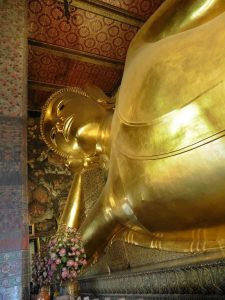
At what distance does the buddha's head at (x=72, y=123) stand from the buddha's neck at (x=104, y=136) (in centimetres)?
3

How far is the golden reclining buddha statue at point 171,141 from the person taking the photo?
4.61 feet

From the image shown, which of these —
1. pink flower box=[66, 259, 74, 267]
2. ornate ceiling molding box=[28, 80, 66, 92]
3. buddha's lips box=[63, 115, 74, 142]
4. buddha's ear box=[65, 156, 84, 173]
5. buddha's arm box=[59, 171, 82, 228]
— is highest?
ornate ceiling molding box=[28, 80, 66, 92]

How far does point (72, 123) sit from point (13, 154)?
3.07 feet

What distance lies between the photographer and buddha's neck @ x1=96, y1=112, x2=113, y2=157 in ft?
8.77

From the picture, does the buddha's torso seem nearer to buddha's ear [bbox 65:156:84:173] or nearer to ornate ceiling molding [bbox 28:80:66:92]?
buddha's ear [bbox 65:156:84:173]

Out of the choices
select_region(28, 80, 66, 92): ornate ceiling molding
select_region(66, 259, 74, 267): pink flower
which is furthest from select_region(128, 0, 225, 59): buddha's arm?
select_region(28, 80, 66, 92): ornate ceiling molding

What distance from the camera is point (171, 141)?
60.2 inches

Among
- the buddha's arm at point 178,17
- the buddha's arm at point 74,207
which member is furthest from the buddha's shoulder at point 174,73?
the buddha's arm at point 74,207

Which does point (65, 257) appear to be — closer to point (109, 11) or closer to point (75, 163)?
Result: point (75, 163)

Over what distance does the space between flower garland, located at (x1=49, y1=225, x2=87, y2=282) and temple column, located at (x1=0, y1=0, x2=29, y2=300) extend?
27 centimetres

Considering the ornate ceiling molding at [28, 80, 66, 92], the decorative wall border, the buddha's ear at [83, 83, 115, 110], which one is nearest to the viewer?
the decorative wall border

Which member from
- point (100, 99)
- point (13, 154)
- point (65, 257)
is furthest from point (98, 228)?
point (100, 99)

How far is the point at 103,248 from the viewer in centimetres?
241

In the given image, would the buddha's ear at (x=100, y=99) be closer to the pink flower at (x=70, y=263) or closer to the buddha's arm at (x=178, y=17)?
the buddha's arm at (x=178, y=17)
